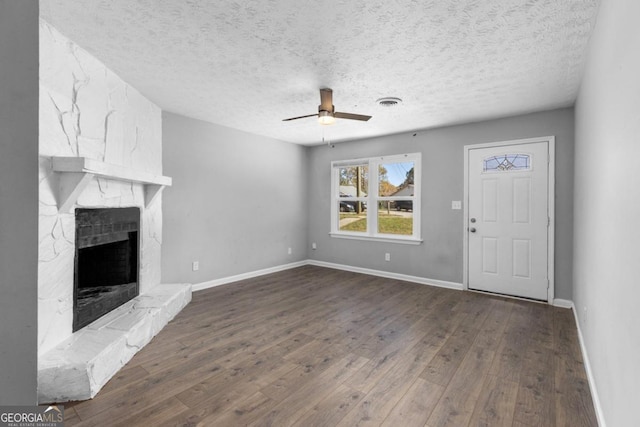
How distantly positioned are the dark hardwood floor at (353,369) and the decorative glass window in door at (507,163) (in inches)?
70.3

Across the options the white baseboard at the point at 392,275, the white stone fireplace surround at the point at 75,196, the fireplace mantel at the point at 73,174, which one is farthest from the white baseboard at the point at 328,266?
the fireplace mantel at the point at 73,174

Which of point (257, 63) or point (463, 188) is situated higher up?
point (257, 63)

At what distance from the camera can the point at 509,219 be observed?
402 centimetres

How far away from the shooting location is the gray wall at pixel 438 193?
12.1 feet

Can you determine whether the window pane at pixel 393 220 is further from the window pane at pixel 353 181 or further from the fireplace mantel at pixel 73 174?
the fireplace mantel at pixel 73 174

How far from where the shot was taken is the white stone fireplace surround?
201cm

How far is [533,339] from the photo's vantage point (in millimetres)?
2777

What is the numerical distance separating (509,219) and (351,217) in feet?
8.78

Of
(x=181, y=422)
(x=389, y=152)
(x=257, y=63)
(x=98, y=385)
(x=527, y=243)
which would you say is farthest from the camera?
(x=389, y=152)

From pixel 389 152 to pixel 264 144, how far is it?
7.27 feet
